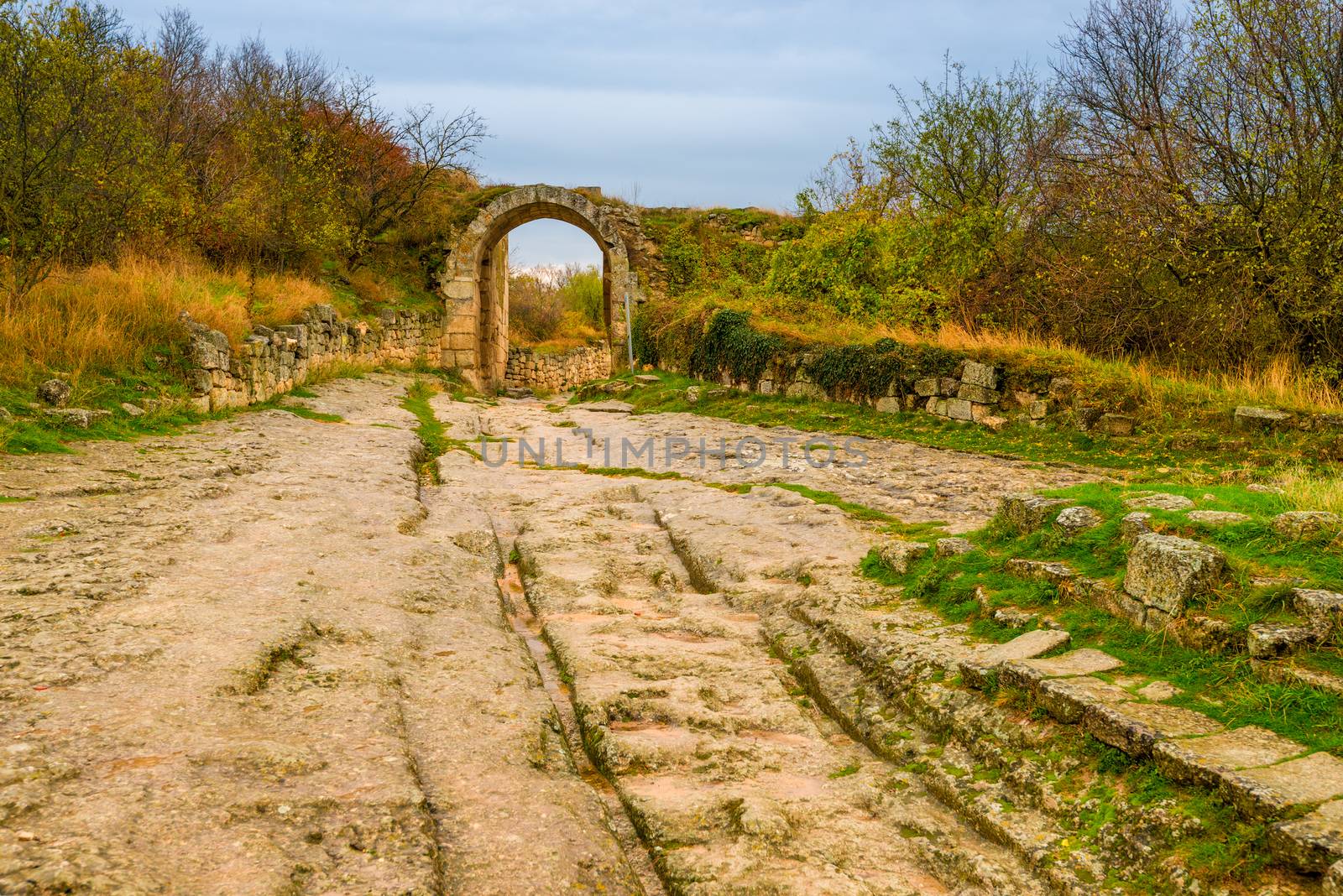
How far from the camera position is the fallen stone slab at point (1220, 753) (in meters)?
2.95

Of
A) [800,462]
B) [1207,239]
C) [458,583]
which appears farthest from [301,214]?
[1207,239]

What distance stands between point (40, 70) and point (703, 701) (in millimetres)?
11719

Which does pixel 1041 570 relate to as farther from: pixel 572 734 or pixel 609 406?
pixel 609 406

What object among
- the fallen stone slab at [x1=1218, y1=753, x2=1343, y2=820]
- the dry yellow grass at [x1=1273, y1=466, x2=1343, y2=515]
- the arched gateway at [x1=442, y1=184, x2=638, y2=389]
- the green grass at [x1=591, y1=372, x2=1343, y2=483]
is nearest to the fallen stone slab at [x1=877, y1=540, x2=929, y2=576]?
the dry yellow grass at [x1=1273, y1=466, x2=1343, y2=515]

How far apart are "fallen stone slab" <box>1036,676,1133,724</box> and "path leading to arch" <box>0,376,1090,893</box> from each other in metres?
0.64

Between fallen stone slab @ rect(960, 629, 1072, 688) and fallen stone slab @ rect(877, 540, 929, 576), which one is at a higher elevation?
fallen stone slab @ rect(877, 540, 929, 576)

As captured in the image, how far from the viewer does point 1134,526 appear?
473 centimetres

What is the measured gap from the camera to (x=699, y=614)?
5652 millimetres

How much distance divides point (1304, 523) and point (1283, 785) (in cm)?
208

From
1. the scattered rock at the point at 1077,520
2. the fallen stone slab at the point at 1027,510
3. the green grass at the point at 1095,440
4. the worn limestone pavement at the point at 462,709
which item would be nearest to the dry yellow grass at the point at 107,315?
the worn limestone pavement at the point at 462,709

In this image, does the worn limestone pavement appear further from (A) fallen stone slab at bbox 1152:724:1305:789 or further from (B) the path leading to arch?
(A) fallen stone slab at bbox 1152:724:1305:789

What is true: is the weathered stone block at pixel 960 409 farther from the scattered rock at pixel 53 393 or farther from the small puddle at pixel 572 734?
the scattered rock at pixel 53 393

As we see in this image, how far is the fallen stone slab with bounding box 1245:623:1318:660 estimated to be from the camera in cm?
354

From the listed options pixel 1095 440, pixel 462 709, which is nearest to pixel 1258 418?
pixel 1095 440
